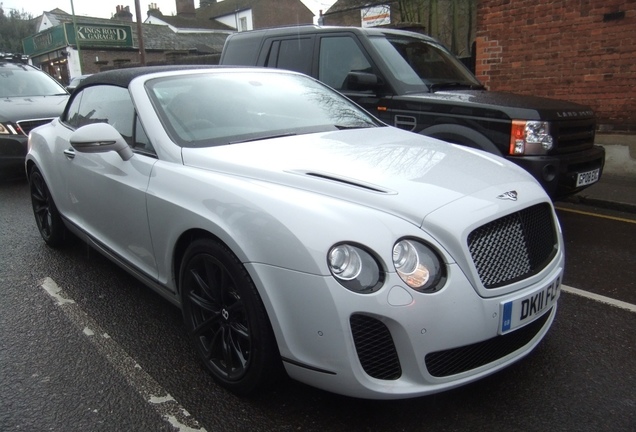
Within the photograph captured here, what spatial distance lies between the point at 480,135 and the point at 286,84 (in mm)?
1925

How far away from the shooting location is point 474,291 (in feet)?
7.11

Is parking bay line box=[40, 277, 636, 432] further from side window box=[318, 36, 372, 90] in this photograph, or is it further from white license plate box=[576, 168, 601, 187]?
side window box=[318, 36, 372, 90]

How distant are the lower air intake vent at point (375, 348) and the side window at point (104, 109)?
80.5 inches

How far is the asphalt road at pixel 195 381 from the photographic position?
239 cm

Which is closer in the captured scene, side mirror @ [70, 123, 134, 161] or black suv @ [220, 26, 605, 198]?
side mirror @ [70, 123, 134, 161]

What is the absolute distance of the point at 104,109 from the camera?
3902 mm

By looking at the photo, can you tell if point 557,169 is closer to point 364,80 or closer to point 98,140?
point 364,80

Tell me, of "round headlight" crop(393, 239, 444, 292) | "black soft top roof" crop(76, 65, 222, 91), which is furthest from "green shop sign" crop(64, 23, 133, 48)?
"round headlight" crop(393, 239, 444, 292)

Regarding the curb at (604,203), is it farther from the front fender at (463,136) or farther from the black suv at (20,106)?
the black suv at (20,106)

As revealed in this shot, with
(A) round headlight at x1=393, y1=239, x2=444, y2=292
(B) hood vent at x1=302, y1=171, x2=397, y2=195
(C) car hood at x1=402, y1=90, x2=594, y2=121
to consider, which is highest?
(C) car hood at x1=402, y1=90, x2=594, y2=121

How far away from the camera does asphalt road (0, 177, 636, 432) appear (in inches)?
94.2

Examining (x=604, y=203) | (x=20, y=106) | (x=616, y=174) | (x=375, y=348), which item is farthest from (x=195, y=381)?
(x=616, y=174)

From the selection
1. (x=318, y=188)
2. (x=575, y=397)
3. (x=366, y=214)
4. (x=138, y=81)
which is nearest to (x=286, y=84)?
(x=138, y=81)

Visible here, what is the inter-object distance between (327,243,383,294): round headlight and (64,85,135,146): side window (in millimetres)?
1865
